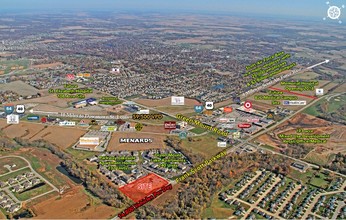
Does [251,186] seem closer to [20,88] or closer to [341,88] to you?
[341,88]

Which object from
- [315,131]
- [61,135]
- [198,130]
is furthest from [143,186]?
[315,131]

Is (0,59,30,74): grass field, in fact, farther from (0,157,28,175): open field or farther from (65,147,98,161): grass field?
(65,147,98,161): grass field

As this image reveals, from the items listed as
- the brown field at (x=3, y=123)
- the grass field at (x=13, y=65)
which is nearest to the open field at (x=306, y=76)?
the brown field at (x=3, y=123)

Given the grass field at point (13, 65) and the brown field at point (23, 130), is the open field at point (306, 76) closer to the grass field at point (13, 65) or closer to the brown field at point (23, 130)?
the brown field at point (23, 130)

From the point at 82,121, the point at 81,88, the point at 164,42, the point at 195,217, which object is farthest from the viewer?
the point at 164,42

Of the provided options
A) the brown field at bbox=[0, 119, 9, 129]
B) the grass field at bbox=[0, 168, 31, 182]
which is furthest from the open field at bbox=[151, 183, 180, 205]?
the brown field at bbox=[0, 119, 9, 129]

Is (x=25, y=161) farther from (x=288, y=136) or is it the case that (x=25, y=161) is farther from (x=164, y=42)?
(x=164, y=42)

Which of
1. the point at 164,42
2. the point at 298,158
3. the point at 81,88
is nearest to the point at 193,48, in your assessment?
the point at 164,42
